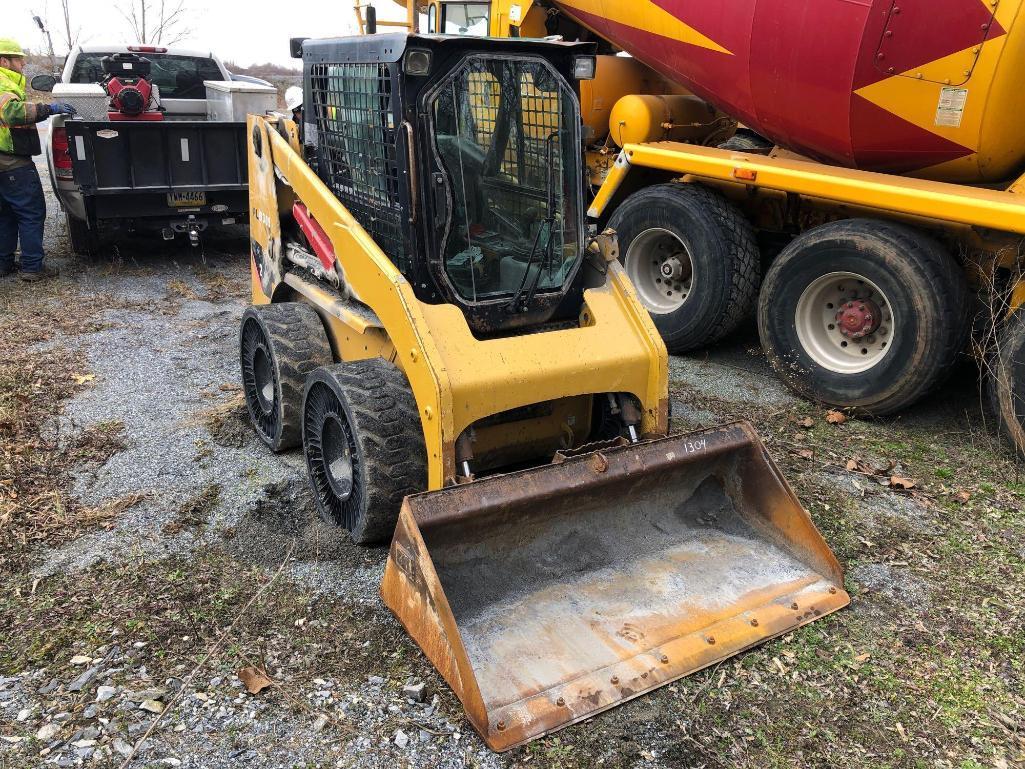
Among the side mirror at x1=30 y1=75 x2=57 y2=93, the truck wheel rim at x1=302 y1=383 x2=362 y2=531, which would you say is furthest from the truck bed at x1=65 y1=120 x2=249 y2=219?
the truck wheel rim at x1=302 y1=383 x2=362 y2=531

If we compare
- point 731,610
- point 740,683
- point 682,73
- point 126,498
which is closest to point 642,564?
point 731,610

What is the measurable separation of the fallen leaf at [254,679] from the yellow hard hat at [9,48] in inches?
270

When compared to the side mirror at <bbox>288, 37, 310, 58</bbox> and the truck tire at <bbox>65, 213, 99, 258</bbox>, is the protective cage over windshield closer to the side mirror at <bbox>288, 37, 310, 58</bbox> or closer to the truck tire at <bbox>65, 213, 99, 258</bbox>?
the side mirror at <bbox>288, 37, 310, 58</bbox>

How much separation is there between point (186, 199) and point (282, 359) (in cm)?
453

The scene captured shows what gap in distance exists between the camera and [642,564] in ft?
11.2

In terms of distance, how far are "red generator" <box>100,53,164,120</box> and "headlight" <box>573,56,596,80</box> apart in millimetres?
6011

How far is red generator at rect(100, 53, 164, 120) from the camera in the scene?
8219 millimetres

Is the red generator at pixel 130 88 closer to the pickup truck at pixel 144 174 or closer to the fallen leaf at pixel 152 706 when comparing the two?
the pickup truck at pixel 144 174

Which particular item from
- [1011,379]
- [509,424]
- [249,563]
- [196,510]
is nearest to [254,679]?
[249,563]

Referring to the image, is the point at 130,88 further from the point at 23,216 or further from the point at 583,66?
the point at 583,66

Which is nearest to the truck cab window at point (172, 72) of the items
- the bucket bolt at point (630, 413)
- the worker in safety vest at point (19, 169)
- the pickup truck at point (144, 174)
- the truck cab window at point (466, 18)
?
the pickup truck at point (144, 174)

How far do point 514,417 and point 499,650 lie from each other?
115 cm

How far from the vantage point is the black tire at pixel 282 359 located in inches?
172

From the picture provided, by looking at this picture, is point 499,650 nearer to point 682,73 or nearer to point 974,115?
point 974,115
